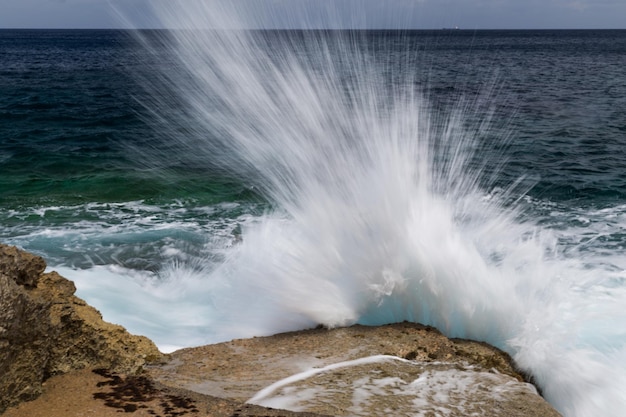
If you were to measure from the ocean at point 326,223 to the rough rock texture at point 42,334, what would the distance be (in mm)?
1733

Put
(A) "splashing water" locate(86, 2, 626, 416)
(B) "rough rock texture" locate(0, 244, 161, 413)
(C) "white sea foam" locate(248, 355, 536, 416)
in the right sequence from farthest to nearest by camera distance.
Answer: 1. (A) "splashing water" locate(86, 2, 626, 416)
2. (C) "white sea foam" locate(248, 355, 536, 416)
3. (B) "rough rock texture" locate(0, 244, 161, 413)

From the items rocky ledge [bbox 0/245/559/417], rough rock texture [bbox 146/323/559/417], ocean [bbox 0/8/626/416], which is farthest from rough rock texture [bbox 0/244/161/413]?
ocean [bbox 0/8/626/416]

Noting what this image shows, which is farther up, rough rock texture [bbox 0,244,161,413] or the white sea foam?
rough rock texture [bbox 0,244,161,413]

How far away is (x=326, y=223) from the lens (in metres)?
6.15

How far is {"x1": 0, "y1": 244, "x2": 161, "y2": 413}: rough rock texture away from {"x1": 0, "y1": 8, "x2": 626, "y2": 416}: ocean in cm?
173

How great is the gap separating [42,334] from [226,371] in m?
1.26

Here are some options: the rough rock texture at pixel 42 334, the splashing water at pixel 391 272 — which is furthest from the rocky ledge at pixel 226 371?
the splashing water at pixel 391 272

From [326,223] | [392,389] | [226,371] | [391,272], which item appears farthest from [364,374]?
[326,223]

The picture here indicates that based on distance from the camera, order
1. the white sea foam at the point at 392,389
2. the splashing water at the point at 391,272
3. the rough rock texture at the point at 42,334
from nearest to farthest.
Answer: the rough rock texture at the point at 42,334, the white sea foam at the point at 392,389, the splashing water at the point at 391,272

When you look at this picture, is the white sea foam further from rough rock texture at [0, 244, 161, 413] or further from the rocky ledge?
rough rock texture at [0, 244, 161, 413]

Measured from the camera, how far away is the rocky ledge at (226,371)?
10.9 feet

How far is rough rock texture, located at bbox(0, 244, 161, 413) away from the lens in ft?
10.6

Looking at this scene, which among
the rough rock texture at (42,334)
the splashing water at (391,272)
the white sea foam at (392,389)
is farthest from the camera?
the splashing water at (391,272)

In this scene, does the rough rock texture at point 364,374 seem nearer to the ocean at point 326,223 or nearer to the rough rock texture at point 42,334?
the rough rock texture at point 42,334
